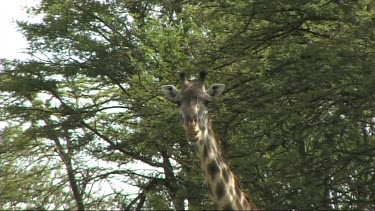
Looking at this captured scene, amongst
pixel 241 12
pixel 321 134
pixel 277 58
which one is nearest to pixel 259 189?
pixel 321 134

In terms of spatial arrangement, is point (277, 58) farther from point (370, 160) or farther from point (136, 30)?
point (136, 30)

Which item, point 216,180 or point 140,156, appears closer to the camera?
point 216,180

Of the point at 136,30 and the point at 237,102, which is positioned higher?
the point at 136,30

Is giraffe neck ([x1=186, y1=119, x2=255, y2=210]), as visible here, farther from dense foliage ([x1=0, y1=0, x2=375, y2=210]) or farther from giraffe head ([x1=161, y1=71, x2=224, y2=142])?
dense foliage ([x1=0, y1=0, x2=375, y2=210])

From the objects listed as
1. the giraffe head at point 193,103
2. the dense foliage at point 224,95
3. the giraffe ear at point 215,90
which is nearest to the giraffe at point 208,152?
the giraffe head at point 193,103

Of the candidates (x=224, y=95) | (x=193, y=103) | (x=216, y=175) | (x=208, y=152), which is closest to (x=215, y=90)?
(x=193, y=103)

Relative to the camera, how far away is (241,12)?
13.9 m

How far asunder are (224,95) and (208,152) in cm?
568

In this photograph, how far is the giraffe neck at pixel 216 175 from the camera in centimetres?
877

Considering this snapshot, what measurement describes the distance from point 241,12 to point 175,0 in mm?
3234

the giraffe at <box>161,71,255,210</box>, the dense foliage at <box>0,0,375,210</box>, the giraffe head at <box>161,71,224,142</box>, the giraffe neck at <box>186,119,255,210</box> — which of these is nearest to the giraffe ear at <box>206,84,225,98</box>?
the giraffe head at <box>161,71,224,142</box>

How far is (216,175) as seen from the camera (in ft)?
29.1

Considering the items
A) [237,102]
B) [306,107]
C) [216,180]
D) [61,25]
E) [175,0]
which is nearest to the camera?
[216,180]

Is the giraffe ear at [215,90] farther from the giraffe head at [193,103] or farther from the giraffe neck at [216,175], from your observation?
the giraffe neck at [216,175]
